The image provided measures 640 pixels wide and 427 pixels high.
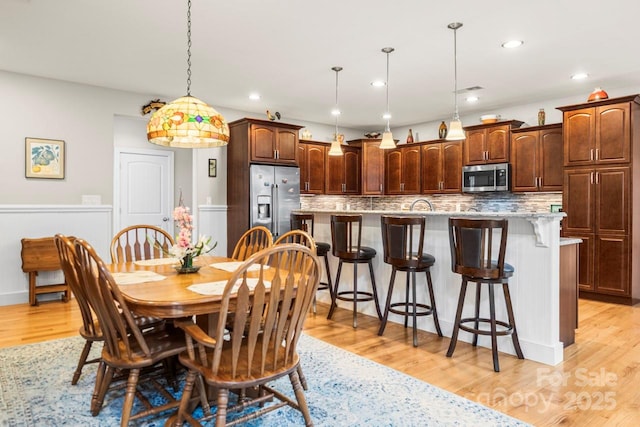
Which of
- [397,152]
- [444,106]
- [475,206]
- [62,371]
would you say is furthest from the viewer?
[397,152]

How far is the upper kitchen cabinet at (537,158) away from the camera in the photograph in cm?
548

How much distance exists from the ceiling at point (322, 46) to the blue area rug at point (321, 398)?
261 cm

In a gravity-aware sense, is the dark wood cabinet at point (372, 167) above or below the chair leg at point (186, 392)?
above

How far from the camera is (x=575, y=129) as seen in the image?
5.08 metres

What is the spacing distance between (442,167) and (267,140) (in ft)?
9.65

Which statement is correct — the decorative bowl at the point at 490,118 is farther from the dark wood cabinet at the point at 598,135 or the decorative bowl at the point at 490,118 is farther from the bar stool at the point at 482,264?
the bar stool at the point at 482,264

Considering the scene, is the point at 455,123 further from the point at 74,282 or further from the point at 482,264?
the point at 74,282

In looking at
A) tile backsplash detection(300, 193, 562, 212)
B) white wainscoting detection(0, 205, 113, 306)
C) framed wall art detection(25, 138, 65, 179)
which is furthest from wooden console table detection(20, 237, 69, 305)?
tile backsplash detection(300, 193, 562, 212)

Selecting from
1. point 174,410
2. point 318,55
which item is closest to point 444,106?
point 318,55

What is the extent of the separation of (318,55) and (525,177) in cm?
354

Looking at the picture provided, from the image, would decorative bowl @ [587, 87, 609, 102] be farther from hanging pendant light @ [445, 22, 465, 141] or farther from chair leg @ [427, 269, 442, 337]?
chair leg @ [427, 269, 442, 337]

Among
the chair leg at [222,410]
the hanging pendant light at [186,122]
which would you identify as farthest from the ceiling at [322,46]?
the chair leg at [222,410]

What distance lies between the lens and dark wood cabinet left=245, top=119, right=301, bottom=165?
18.6 ft

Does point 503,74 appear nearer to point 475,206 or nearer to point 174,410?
point 475,206
